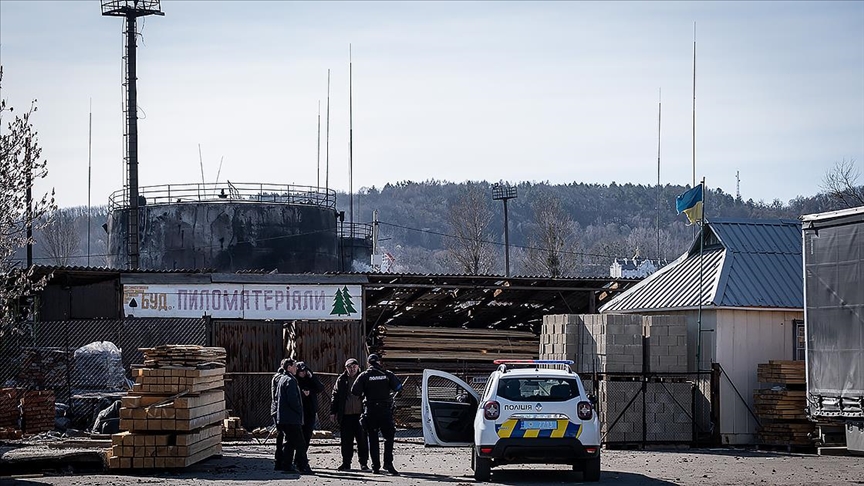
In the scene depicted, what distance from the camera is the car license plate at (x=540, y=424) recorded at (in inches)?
686

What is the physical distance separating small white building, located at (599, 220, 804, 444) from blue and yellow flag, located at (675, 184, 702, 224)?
363 millimetres

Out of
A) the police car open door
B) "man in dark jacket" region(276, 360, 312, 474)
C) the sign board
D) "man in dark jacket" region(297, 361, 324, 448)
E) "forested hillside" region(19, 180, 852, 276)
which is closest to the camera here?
"man in dark jacket" region(276, 360, 312, 474)

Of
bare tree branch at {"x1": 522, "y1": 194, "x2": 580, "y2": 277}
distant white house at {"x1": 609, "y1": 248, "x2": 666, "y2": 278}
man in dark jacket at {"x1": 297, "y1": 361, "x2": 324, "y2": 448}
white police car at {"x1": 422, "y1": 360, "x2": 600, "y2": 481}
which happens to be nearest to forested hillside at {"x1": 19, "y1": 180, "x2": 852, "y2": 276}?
bare tree branch at {"x1": 522, "y1": 194, "x2": 580, "y2": 277}

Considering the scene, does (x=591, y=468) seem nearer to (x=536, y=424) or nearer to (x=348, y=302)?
(x=536, y=424)

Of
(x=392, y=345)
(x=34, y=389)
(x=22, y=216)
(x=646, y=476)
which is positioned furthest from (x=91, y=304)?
(x=646, y=476)

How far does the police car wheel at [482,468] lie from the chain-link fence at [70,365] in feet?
37.9

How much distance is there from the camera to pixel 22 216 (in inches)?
731

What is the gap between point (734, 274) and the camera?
26.1 m

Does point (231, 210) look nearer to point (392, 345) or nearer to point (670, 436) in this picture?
point (392, 345)

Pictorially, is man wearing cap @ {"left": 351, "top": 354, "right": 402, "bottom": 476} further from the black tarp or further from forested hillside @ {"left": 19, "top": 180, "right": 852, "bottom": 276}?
forested hillside @ {"left": 19, "top": 180, "right": 852, "bottom": 276}

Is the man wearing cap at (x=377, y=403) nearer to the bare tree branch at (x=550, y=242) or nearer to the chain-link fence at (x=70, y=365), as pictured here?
the chain-link fence at (x=70, y=365)

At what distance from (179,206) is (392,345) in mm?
18750

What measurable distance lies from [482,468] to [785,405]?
9.30m

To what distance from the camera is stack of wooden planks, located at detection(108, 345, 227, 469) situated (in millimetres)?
18734
